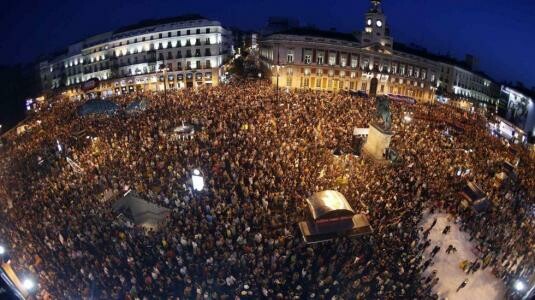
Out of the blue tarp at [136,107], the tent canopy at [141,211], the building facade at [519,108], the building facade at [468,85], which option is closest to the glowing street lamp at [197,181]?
the tent canopy at [141,211]

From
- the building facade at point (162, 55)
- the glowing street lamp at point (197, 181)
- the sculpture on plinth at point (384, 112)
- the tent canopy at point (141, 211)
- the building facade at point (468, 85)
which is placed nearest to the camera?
the tent canopy at point (141, 211)

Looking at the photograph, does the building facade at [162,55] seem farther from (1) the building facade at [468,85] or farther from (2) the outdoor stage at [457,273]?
(2) the outdoor stage at [457,273]

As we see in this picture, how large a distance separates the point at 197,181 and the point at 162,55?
48.4 m

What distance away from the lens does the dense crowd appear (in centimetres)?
1255

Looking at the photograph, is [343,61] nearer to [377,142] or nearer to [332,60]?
[332,60]

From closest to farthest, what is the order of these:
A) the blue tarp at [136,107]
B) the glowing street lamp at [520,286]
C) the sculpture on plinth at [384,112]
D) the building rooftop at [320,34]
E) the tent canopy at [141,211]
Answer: the glowing street lamp at [520,286] < the tent canopy at [141,211] < the sculpture on plinth at [384,112] < the blue tarp at [136,107] < the building rooftop at [320,34]

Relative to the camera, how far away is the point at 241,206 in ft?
53.1

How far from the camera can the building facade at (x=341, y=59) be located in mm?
57188

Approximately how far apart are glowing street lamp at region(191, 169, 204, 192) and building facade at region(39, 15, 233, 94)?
144ft

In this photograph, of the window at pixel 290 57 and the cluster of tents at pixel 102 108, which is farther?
the window at pixel 290 57

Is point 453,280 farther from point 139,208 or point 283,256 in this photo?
point 139,208

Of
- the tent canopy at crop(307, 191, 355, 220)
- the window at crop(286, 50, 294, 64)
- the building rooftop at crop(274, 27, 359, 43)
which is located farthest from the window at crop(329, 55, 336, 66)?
the tent canopy at crop(307, 191, 355, 220)

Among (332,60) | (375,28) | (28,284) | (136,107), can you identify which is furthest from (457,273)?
(375,28)

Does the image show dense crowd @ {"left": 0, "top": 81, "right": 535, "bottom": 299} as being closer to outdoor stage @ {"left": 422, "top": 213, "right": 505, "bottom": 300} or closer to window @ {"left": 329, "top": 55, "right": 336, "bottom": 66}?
outdoor stage @ {"left": 422, "top": 213, "right": 505, "bottom": 300}
